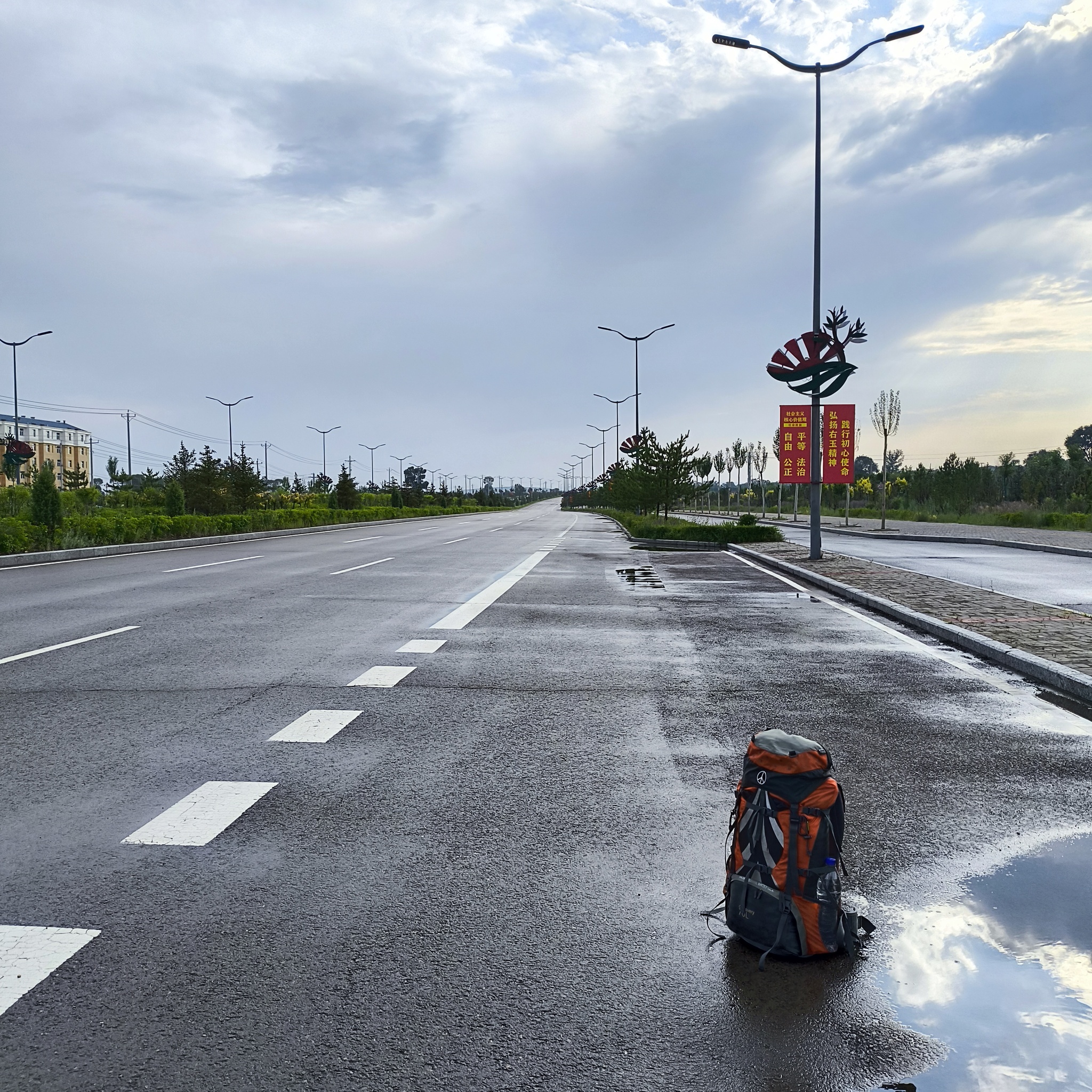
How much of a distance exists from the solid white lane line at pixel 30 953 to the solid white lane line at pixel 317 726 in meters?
2.68

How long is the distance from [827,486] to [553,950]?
97.0 metres

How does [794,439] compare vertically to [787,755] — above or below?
above

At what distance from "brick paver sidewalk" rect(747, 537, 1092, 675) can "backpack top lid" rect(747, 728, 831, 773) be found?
5.57m

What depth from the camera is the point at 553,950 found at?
11.2 feet

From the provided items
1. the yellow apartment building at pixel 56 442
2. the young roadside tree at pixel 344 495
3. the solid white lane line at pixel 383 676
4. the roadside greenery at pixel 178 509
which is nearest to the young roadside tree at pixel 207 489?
the roadside greenery at pixel 178 509

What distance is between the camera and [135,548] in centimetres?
2645

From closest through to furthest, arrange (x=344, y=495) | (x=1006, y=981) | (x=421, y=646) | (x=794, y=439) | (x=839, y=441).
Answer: (x=1006, y=981) → (x=421, y=646) → (x=794, y=439) → (x=839, y=441) → (x=344, y=495)

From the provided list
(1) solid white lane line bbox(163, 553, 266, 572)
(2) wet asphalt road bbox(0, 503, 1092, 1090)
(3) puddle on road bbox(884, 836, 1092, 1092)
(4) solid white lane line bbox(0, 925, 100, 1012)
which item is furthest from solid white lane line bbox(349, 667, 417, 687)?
(1) solid white lane line bbox(163, 553, 266, 572)

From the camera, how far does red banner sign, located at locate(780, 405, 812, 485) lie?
147ft

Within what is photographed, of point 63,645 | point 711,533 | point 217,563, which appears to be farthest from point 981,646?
point 711,533

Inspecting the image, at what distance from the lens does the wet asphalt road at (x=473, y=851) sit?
9.33ft

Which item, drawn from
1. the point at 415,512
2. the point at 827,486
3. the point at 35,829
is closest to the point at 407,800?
the point at 35,829

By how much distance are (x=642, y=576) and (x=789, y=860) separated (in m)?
15.6

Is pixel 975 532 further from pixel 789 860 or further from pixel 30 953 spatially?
pixel 30 953
